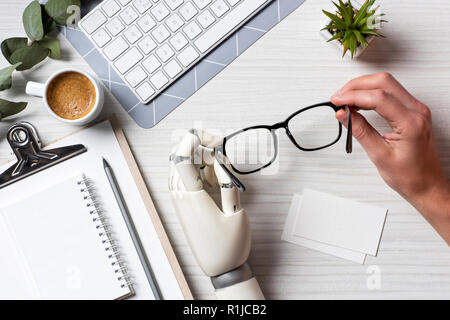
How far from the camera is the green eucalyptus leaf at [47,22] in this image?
2.37ft

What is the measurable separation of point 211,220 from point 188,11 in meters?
0.37

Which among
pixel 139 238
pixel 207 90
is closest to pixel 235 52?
pixel 207 90

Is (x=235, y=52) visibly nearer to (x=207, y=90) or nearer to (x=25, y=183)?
(x=207, y=90)

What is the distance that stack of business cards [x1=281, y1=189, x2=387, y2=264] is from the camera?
72 centimetres

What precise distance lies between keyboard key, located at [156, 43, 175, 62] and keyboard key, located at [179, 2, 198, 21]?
62 mm

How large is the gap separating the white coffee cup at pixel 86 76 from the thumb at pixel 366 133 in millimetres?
402

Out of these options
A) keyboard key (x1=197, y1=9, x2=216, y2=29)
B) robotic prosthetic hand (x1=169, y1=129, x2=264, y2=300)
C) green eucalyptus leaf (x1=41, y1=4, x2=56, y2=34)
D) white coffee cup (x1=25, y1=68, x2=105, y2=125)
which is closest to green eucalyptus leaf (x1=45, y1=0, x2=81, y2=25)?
green eucalyptus leaf (x1=41, y1=4, x2=56, y2=34)

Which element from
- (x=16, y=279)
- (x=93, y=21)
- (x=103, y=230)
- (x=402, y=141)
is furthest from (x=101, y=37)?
(x=402, y=141)

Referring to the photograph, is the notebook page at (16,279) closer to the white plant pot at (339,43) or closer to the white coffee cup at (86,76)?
the white coffee cup at (86,76)

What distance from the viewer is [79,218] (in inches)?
28.1

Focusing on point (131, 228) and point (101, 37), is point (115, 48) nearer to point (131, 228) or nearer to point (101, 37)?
point (101, 37)

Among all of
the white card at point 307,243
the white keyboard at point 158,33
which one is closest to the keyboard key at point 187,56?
the white keyboard at point 158,33

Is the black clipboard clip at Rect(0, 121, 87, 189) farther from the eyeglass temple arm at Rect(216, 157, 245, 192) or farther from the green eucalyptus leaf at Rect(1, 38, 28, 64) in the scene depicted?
the eyeglass temple arm at Rect(216, 157, 245, 192)

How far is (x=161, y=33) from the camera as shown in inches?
Result: 28.6
